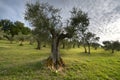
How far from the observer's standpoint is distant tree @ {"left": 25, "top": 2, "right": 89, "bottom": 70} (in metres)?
26.5

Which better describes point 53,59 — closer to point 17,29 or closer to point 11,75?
point 11,75

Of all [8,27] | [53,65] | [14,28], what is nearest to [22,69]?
[53,65]

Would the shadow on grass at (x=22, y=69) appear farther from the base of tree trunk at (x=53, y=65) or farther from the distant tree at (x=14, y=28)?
the distant tree at (x=14, y=28)

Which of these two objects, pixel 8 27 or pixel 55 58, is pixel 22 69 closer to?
pixel 55 58

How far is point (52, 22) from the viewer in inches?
1062

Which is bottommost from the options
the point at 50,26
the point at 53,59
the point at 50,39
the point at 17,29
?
the point at 53,59

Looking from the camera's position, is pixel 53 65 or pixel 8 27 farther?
pixel 8 27

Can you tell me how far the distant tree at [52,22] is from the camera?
26.5m

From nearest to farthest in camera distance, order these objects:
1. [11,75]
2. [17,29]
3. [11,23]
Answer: [11,75], [17,29], [11,23]

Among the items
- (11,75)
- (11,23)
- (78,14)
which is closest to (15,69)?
(11,75)

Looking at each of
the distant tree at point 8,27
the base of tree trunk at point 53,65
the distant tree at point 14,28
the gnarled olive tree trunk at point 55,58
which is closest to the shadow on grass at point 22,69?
the base of tree trunk at point 53,65

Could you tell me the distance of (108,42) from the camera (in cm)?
7269

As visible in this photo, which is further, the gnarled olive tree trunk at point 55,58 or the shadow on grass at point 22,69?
the gnarled olive tree trunk at point 55,58

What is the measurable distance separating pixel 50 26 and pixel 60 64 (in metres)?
6.22
